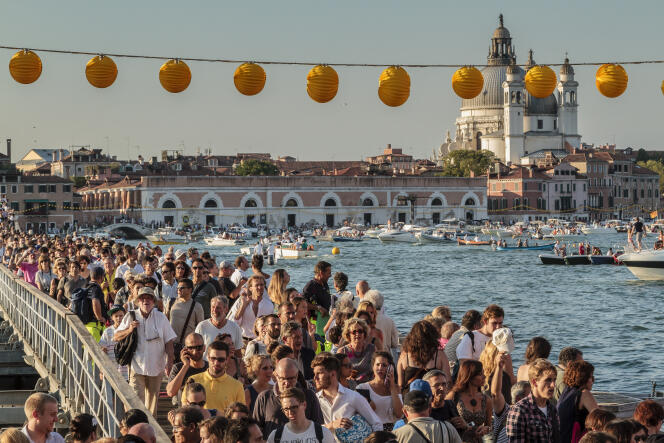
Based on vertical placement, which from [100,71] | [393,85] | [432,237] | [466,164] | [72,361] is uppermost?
[466,164]

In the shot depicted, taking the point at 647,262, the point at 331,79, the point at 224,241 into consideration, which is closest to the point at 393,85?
the point at 331,79

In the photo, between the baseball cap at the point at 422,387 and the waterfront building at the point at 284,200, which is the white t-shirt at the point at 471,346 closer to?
the baseball cap at the point at 422,387

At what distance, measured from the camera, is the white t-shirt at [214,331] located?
6.50 metres

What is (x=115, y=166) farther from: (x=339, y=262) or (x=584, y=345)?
(x=584, y=345)

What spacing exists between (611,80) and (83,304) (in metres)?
5.80

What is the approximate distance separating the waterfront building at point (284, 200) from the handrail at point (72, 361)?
7101cm

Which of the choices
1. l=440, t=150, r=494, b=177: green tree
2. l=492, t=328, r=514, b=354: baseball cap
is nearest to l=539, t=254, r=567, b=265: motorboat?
l=492, t=328, r=514, b=354: baseball cap

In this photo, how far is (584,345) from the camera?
20797mm

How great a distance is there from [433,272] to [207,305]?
3637cm

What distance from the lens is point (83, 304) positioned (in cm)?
837

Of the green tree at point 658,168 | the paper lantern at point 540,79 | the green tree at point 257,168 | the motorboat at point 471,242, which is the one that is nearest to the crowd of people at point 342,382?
the paper lantern at point 540,79

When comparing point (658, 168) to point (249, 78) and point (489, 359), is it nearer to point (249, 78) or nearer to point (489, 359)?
point (249, 78)

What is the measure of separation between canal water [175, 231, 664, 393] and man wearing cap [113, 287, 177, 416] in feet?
33.1

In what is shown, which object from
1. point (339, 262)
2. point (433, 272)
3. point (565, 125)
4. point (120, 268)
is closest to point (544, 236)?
point (339, 262)
